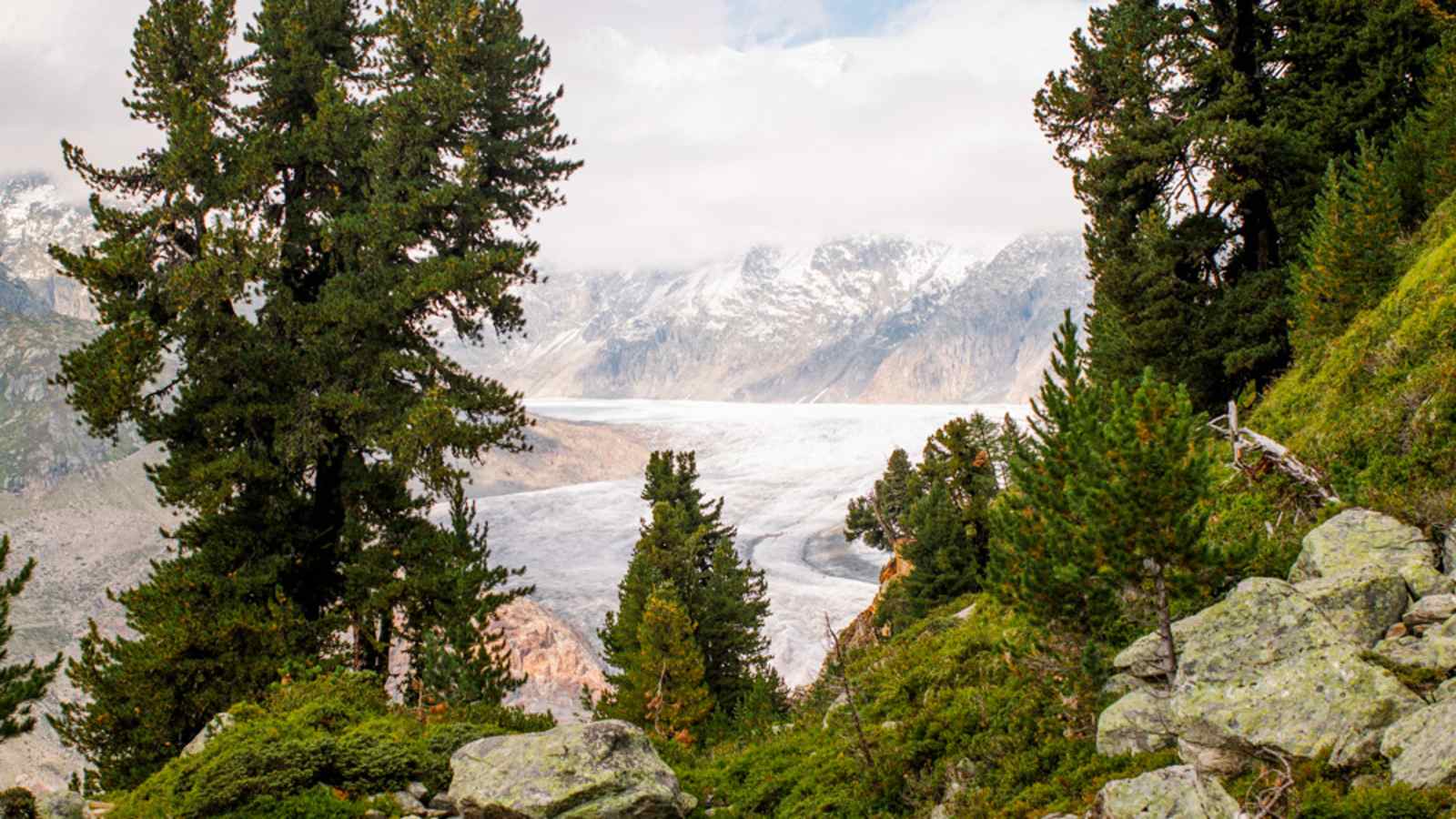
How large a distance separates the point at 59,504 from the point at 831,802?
165 metres

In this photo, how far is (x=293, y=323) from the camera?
726 inches

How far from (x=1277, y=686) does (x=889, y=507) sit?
43.2 m

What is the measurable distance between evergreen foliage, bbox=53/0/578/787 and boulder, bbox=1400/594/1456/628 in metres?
15.6

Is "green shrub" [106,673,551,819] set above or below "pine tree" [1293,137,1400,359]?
below

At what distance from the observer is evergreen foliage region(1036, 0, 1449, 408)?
20.0 meters

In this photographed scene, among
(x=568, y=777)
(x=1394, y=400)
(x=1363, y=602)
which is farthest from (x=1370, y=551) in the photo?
(x=568, y=777)

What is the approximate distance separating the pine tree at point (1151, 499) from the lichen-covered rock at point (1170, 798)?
199cm

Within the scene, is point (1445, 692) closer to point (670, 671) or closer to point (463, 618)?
point (463, 618)

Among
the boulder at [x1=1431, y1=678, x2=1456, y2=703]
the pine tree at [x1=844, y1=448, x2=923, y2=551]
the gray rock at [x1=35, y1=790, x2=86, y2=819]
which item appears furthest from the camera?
the pine tree at [x1=844, y1=448, x2=923, y2=551]

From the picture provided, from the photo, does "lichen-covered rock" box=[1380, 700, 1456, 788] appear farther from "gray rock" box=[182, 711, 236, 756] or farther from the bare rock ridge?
"gray rock" box=[182, 711, 236, 756]

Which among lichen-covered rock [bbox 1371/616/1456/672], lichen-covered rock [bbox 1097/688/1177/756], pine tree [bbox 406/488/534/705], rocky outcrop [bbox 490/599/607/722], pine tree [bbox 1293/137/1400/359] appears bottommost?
rocky outcrop [bbox 490/599/607/722]

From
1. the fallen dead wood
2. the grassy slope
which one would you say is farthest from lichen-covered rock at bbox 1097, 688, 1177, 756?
the fallen dead wood

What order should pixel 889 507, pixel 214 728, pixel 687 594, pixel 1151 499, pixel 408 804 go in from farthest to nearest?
pixel 889 507, pixel 687 594, pixel 214 728, pixel 408 804, pixel 1151 499

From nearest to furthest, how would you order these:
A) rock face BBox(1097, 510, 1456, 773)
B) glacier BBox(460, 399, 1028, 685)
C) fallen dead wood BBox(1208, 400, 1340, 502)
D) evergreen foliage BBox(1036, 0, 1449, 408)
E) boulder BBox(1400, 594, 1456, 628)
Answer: rock face BBox(1097, 510, 1456, 773)
boulder BBox(1400, 594, 1456, 628)
fallen dead wood BBox(1208, 400, 1340, 502)
evergreen foliage BBox(1036, 0, 1449, 408)
glacier BBox(460, 399, 1028, 685)
